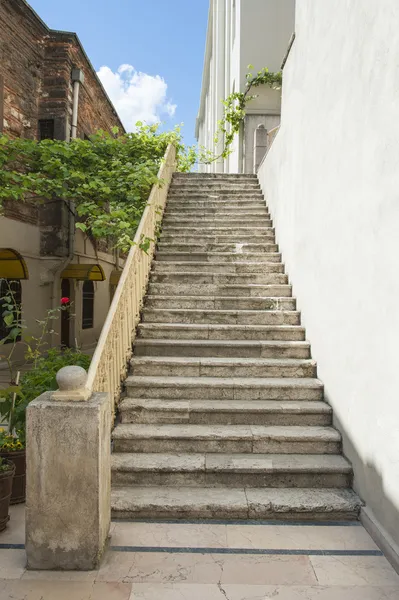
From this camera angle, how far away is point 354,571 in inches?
109

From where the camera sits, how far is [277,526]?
10.7ft

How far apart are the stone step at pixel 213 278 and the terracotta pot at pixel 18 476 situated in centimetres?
317

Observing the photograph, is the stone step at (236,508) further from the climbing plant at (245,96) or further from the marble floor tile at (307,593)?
the climbing plant at (245,96)

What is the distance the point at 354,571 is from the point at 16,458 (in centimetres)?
273

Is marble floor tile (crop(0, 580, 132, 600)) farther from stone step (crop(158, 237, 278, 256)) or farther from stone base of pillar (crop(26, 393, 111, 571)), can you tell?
stone step (crop(158, 237, 278, 256))

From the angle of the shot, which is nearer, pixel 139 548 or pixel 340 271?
pixel 139 548

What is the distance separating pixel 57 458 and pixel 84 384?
1.56ft

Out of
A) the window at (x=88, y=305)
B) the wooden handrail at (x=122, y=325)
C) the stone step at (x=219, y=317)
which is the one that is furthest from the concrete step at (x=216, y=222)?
the window at (x=88, y=305)

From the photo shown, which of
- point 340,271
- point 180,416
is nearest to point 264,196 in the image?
point 340,271

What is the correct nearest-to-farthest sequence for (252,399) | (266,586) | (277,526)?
(266,586), (277,526), (252,399)

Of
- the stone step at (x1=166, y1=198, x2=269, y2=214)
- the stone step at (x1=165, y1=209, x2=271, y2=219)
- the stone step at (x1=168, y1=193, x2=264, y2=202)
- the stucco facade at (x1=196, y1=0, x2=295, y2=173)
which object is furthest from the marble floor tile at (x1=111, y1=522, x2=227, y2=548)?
the stucco facade at (x1=196, y1=0, x2=295, y2=173)

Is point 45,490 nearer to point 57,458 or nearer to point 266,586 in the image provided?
point 57,458

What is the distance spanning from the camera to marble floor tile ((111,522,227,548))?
302 centimetres

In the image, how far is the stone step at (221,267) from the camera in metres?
6.56
